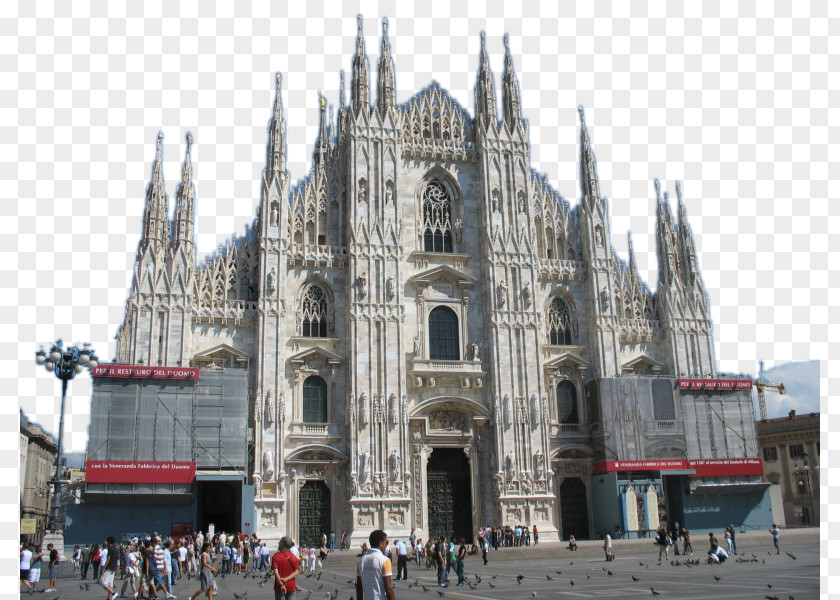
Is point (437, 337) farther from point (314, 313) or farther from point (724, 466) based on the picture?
point (724, 466)

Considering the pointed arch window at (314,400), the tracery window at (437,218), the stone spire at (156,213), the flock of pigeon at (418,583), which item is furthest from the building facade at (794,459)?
the stone spire at (156,213)

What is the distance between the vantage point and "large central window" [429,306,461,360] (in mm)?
43219

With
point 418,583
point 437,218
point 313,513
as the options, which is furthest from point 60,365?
point 437,218

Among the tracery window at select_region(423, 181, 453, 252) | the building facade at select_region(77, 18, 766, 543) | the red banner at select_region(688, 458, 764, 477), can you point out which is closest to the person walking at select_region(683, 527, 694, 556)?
the building facade at select_region(77, 18, 766, 543)

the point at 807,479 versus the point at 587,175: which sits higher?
the point at 587,175

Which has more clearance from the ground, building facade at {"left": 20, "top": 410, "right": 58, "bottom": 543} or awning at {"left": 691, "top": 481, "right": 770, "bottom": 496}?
building facade at {"left": 20, "top": 410, "right": 58, "bottom": 543}

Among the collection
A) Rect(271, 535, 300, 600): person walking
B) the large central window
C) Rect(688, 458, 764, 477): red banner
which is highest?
the large central window

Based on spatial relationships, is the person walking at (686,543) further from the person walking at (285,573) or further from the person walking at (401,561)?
the person walking at (285,573)

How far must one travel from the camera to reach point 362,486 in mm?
39000

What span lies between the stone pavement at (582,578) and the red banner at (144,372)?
977cm

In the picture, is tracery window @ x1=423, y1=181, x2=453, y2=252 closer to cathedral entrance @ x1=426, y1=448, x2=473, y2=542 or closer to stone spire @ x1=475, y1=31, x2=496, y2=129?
stone spire @ x1=475, y1=31, x2=496, y2=129

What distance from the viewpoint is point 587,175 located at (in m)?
48.0

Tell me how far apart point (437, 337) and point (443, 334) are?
1.25ft

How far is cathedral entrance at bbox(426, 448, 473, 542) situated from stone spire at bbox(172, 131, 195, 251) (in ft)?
54.6
